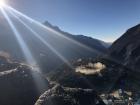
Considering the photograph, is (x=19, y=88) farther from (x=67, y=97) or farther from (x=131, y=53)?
(x=131, y=53)

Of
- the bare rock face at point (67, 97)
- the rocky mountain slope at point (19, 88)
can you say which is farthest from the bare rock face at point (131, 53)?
the bare rock face at point (67, 97)

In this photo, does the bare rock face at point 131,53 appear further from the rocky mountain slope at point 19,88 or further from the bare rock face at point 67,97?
the bare rock face at point 67,97

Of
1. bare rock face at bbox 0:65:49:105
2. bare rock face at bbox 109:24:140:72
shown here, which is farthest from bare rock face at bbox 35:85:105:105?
bare rock face at bbox 109:24:140:72

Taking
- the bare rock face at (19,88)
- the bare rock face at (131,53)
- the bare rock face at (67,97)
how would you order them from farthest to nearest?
the bare rock face at (131,53), the bare rock face at (19,88), the bare rock face at (67,97)

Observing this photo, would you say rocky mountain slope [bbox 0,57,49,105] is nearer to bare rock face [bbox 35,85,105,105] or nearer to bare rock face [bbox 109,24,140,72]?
bare rock face [bbox 35,85,105,105]

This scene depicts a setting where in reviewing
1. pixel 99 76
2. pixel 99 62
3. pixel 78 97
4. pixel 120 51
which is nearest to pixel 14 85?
pixel 78 97

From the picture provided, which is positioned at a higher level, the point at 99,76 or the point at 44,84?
the point at 44,84

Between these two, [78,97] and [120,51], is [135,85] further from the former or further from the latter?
[120,51]
